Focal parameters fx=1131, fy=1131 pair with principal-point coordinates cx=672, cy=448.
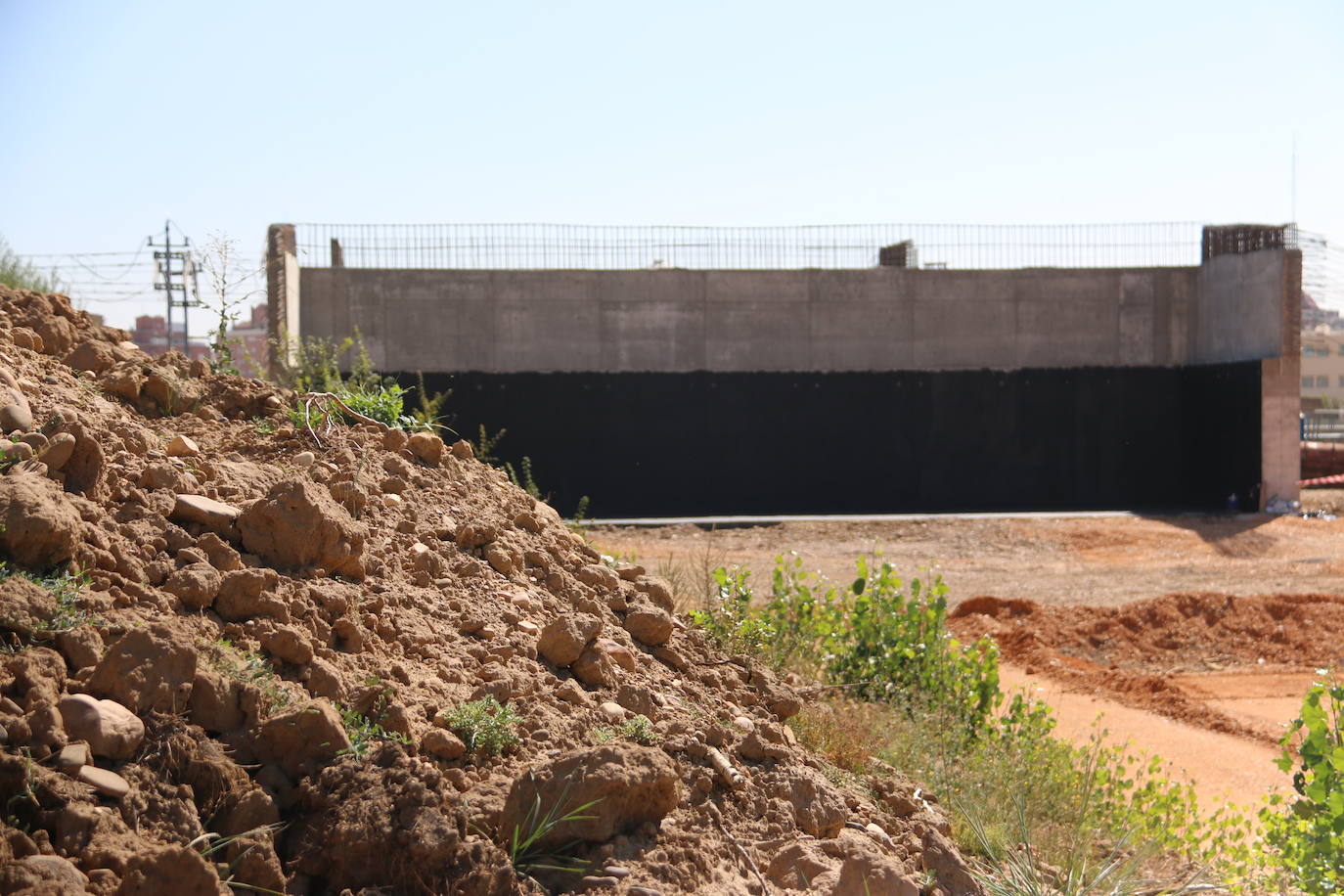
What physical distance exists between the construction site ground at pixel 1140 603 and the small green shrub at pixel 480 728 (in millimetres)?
3448

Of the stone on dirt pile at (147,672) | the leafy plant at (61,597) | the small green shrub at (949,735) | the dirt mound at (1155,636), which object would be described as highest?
the leafy plant at (61,597)

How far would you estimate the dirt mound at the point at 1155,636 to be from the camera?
9.89m

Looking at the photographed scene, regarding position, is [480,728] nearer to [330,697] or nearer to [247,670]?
[330,697]

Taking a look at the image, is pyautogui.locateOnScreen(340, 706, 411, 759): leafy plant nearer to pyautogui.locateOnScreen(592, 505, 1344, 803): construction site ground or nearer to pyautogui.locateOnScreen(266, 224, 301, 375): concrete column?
pyautogui.locateOnScreen(592, 505, 1344, 803): construction site ground

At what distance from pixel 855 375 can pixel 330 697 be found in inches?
714

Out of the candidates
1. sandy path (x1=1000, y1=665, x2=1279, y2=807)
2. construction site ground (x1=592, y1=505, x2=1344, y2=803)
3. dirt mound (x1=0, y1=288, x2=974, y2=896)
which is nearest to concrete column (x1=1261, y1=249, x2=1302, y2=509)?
construction site ground (x1=592, y1=505, x2=1344, y2=803)

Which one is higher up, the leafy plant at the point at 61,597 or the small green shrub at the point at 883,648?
the leafy plant at the point at 61,597

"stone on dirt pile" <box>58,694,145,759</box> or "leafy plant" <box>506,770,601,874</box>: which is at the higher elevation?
"stone on dirt pile" <box>58,694,145,759</box>

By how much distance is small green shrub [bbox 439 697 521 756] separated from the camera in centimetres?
318

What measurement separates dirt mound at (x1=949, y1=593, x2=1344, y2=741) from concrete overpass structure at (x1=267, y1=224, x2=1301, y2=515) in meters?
8.87

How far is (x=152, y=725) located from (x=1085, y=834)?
3784 millimetres

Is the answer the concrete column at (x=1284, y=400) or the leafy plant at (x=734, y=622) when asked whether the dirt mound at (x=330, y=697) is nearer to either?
the leafy plant at (x=734, y=622)

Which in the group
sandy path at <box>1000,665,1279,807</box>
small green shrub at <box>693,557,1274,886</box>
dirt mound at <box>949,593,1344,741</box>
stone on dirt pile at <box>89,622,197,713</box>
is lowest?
sandy path at <box>1000,665,1279,807</box>

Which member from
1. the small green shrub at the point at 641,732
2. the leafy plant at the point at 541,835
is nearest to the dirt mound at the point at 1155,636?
the small green shrub at the point at 641,732
